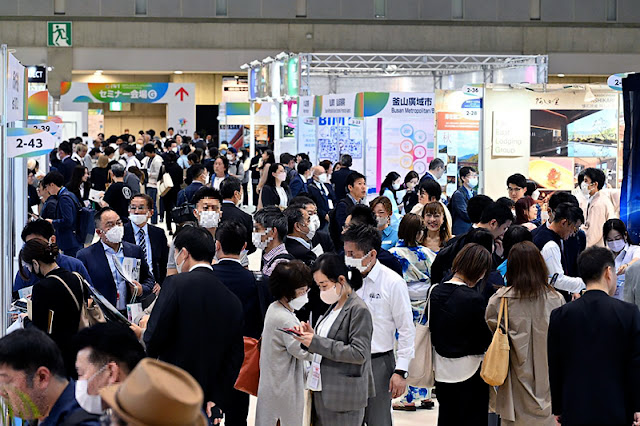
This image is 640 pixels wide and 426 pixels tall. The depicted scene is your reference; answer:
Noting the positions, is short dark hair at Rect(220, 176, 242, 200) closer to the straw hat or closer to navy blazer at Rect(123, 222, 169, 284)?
navy blazer at Rect(123, 222, 169, 284)

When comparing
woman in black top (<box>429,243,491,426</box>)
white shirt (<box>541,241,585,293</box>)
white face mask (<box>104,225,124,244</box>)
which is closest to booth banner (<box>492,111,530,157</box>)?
white shirt (<box>541,241,585,293</box>)

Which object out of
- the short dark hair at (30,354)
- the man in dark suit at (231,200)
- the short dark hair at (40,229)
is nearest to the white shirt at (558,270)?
the man in dark suit at (231,200)

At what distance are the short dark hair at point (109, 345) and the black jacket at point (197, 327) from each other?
1.24m

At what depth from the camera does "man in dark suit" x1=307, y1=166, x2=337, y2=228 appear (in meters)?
11.0

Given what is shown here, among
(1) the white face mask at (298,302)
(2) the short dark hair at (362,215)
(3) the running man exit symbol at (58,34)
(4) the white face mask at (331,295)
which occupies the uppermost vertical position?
(3) the running man exit symbol at (58,34)

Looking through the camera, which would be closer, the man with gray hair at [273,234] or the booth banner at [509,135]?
the man with gray hair at [273,234]

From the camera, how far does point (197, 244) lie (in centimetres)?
492

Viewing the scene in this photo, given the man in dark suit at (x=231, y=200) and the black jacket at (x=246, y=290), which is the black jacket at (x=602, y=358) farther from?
the man in dark suit at (x=231, y=200)

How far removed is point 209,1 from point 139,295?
87.8ft

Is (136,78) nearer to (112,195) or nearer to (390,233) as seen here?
(112,195)

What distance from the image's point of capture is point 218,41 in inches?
1260

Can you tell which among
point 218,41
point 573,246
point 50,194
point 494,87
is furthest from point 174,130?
point 573,246

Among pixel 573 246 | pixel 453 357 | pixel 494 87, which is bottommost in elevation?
pixel 453 357

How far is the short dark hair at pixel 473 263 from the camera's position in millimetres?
5305
